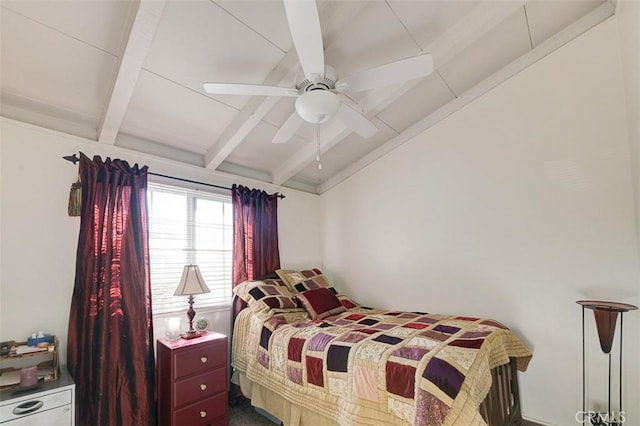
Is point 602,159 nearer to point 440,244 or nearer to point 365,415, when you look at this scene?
point 440,244

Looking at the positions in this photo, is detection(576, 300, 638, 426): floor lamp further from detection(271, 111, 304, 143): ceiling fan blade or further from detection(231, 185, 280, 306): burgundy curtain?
detection(231, 185, 280, 306): burgundy curtain

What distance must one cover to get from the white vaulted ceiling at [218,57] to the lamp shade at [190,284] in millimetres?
1095

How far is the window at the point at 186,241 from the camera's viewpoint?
2.58 metres

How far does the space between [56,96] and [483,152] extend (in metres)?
3.45

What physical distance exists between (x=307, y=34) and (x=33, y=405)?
2.33 metres

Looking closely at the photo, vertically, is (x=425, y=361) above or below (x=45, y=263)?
below

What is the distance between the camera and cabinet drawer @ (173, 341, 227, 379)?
216cm

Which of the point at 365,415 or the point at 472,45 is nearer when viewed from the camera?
the point at 365,415

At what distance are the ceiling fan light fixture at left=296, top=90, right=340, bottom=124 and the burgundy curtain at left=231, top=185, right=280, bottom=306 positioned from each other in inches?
66.6

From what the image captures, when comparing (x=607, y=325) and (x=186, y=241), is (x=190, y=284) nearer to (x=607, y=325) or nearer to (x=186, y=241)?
(x=186, y=241)

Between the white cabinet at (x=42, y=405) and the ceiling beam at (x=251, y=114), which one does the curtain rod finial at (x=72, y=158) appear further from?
the white cabinet at (x=42, y=405)

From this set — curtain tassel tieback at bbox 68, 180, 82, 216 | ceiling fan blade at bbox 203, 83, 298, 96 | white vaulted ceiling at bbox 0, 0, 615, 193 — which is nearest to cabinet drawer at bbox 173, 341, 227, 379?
curtain tassel tieback at bbox 68, 180, 82, 216

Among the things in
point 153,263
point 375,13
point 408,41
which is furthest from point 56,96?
point 408,41

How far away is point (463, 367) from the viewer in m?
1.59
